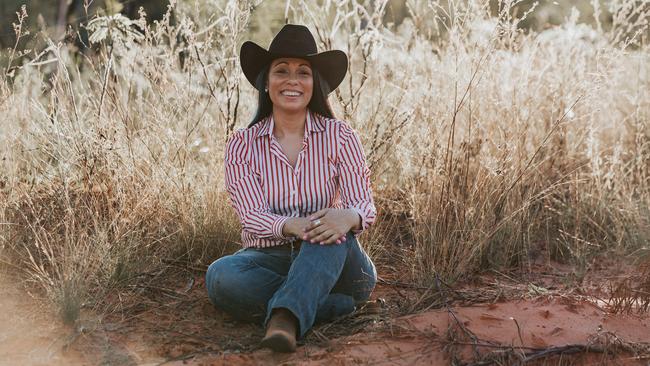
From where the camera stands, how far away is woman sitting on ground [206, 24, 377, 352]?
3.24m

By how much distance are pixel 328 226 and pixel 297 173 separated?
353mm

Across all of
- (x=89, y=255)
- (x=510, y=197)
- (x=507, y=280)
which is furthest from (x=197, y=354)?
(x=510, y=197)

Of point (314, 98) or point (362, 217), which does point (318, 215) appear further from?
point (314, 98)

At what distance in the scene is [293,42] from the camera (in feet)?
11.0

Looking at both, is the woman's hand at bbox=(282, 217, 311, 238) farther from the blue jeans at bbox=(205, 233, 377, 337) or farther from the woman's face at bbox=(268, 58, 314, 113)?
the woman's face at bbox=(268, 58, 314, 113)

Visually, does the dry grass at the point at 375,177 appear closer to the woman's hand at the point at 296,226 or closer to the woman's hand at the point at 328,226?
the woman's hand at the point at 328,226

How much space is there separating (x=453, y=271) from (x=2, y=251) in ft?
6.78

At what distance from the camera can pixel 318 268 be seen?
308 cm

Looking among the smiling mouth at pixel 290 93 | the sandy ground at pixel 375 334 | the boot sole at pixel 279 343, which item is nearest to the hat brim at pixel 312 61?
the smiling mouth at pixel 290 93

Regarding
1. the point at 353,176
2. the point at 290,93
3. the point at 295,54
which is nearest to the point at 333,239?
the point at 353,176

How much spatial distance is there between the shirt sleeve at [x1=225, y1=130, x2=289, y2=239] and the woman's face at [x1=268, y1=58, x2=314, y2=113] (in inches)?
8.6

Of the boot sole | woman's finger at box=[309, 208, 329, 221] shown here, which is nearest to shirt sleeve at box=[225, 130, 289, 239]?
woman's finger at box=[309, 208, 329, 221]

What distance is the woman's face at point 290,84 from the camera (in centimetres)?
337

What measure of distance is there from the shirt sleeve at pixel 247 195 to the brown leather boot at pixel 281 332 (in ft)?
1.23
